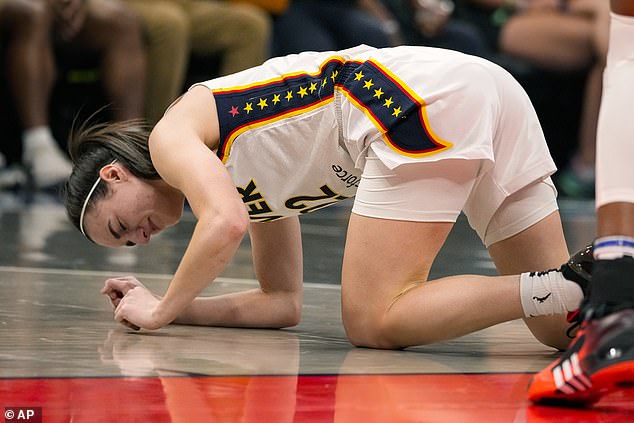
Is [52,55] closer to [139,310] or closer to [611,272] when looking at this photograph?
[139,310]

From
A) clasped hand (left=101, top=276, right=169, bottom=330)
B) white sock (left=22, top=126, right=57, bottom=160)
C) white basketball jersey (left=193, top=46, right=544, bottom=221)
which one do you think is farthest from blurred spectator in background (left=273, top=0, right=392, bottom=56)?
clasped hand (left=101, top=276, right=169, bottom=330)

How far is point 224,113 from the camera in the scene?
2.36 meters

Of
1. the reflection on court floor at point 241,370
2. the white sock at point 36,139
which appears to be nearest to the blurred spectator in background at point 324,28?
the white sock at point 36,139

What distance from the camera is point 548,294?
2.13 metres

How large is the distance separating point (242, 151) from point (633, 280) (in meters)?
0.95

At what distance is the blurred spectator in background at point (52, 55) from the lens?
5691mm

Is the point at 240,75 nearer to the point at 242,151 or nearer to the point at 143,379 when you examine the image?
the point at 242,151

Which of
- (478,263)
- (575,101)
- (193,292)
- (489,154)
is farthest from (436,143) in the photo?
(575,101)

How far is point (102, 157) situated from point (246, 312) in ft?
1.60

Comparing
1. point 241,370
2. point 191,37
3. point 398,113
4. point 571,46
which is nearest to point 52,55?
point 191,37

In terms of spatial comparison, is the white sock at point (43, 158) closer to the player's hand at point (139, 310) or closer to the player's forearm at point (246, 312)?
the player's forearm at point (246, 312)

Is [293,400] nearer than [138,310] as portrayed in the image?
Yes

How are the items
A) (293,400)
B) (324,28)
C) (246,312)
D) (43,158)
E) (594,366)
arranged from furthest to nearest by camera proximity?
(324,28), (43,158), (246,312), (293,400), (594,366)

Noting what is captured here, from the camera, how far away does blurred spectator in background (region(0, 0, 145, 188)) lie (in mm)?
5691
